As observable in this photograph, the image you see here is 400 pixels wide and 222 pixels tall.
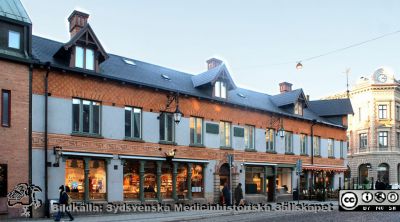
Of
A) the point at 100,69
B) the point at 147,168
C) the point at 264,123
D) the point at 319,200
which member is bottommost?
the point at 319,200

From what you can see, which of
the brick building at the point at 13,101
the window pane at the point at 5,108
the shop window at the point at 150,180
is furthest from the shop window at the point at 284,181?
the window pane at the point at 5,108

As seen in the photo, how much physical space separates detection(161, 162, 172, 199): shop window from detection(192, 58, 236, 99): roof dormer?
592cm

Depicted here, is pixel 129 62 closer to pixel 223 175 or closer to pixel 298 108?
pixel 223 175

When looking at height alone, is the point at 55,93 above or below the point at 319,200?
above

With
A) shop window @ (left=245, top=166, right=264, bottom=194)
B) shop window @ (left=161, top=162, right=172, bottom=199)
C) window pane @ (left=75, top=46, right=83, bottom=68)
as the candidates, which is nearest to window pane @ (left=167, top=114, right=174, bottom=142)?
shop window @ (left=161, top=162, right=172, bottom=199)

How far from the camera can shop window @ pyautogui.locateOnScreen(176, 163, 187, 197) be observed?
90.0 ft

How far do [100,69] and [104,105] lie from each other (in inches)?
77.8

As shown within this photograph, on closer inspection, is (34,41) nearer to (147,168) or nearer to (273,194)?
(147,168)

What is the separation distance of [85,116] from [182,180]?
305 inches

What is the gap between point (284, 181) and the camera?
119 feet

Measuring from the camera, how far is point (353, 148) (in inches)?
2640

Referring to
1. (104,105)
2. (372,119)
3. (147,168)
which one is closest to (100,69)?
(104,105)

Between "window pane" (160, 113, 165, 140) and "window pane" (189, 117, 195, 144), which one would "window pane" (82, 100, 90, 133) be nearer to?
"window pane" (160, 113, 165, 140)

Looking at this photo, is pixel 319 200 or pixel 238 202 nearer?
pixel 238 202
